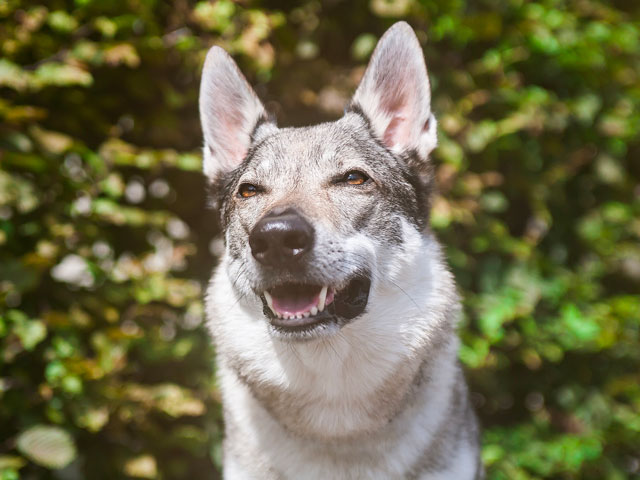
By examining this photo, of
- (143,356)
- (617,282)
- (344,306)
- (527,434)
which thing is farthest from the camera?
(617,282)

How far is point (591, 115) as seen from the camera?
3857 mm

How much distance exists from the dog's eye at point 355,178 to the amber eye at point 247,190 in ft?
1.28

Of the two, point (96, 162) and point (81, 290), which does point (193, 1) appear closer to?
point (96, 162)

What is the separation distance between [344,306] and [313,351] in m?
0.24

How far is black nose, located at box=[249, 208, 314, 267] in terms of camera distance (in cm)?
196

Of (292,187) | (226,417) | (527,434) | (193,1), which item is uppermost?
(193,1)

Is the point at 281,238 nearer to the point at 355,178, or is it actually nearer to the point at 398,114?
the point at 355,178

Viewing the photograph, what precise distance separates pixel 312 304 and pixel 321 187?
19.0 inches

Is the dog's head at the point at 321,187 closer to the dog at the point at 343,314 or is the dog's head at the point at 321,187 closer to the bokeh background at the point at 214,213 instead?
the dog at the point at 343,314

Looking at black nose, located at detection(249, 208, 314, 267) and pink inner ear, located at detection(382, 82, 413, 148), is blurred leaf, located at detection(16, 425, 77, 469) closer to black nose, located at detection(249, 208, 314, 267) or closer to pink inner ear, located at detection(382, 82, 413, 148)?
black nose, located at detection(249, 208, 314, 267)

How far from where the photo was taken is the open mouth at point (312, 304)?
2.10 metres

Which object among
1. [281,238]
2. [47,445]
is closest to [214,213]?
[47,445]

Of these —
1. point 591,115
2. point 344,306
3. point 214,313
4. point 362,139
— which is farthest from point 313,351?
point 591,115

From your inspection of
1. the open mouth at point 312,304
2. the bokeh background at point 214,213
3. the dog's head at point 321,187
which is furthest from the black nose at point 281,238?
the bokeh background at point 214,213
